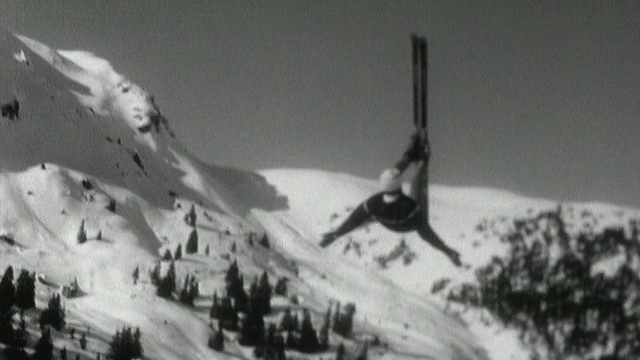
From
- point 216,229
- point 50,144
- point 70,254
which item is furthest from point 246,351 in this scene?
point 50,144

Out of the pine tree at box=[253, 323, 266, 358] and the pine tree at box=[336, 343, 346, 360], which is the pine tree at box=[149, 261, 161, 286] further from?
the pine tree at box=[336, 343, 346, 360]

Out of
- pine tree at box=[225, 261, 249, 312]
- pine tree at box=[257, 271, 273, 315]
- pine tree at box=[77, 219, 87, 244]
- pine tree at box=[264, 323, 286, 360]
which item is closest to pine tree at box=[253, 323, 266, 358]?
pine tree at box=[264, 323, 286, 360]

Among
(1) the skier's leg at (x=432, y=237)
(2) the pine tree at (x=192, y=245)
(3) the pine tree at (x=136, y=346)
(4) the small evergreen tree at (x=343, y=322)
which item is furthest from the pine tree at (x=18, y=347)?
(1) the skier's leg at (x=432, y=237)

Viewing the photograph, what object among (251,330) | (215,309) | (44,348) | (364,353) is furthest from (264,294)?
(44,348)

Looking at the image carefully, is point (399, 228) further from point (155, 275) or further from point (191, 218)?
point (191, 218)

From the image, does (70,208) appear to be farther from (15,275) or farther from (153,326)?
(153,326)
